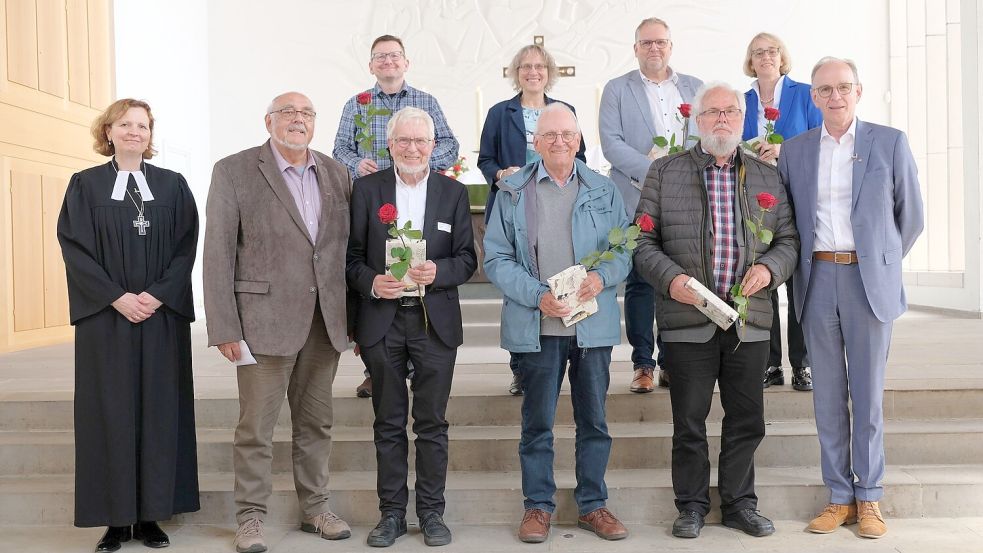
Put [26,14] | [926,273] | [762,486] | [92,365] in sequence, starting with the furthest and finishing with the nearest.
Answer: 1. [926,273]
2. [26,14]
3. [762,486]
4. [92,365]

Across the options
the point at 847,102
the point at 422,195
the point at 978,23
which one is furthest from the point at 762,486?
the point at 978,23

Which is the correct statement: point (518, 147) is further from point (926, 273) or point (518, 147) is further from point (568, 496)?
point (926, 273)

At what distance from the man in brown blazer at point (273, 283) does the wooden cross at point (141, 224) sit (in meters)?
0.24

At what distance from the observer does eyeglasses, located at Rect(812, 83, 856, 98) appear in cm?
312

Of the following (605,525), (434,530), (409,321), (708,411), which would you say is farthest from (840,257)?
(434,530)

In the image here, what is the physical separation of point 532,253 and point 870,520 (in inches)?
61.1

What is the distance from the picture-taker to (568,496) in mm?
3395

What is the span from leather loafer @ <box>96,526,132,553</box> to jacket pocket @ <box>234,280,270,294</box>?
99cm

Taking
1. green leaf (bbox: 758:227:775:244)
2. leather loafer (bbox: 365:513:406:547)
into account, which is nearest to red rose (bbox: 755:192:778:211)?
green leaf (bbox: 758:227:775:244)

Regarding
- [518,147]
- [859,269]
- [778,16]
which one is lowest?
[859,269]

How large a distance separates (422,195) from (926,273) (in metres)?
6.78

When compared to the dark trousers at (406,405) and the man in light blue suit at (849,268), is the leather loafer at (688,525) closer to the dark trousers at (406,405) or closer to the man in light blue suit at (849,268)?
the man in light blue suit at (849,268)

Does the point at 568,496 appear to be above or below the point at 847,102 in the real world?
below

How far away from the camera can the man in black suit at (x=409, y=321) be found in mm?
3094
